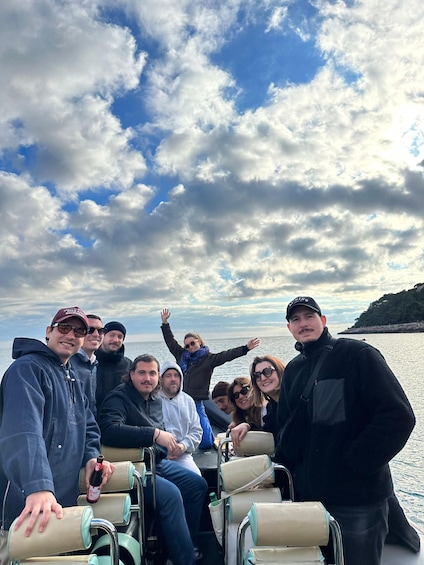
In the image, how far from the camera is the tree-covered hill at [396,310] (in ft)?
308

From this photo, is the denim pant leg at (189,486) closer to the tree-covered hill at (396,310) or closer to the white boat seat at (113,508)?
the white boat seat at (113,508)

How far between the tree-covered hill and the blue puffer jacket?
10230 cm

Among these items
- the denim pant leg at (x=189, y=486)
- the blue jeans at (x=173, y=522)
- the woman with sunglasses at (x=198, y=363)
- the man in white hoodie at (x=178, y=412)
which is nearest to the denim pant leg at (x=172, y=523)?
the blue jeans at (x=173, y=522)

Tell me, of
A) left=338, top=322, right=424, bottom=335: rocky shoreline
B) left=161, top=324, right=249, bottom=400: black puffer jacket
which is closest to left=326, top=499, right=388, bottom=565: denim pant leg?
left=161, top=324, right=249, bottom=400: black puffer jacket

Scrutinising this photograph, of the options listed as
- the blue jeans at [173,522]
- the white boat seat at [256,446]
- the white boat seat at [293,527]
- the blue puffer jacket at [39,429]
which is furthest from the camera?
the white boat seat at [256,446]

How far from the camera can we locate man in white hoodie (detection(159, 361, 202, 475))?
402 cm

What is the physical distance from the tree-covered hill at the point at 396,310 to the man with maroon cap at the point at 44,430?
102 metres

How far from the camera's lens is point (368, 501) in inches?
88.9

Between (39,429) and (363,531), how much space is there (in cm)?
181

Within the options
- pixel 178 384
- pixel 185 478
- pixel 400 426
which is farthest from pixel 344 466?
pixel 178 384

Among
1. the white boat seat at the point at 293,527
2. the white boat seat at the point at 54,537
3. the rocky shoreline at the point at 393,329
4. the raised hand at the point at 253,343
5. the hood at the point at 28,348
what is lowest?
the rocky shoreline at the point at 393,329

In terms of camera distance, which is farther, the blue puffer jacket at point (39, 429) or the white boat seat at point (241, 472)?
the white boat seat at point (241, 472)

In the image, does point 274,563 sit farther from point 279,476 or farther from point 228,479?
point 279,476

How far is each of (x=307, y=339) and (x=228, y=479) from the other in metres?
1.01
